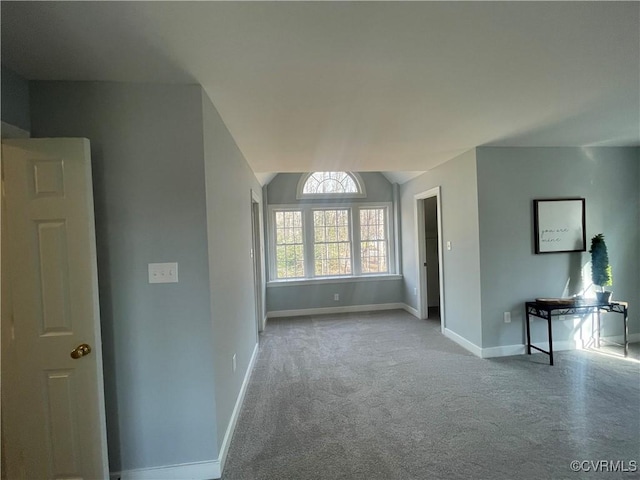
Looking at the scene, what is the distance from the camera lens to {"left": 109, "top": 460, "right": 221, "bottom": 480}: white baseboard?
1726mm

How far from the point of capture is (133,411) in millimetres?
1734

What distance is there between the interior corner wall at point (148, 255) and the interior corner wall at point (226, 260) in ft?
0.31

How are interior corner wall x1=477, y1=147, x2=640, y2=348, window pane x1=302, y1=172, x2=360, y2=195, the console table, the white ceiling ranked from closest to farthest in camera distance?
the white ceiling, the console table, interior corner wall x1=477, y1=147, x2=640, y2=348, window pane x1=302, y1=172, x2=360, y2=195

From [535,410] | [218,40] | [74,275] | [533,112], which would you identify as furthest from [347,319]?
[218,40]

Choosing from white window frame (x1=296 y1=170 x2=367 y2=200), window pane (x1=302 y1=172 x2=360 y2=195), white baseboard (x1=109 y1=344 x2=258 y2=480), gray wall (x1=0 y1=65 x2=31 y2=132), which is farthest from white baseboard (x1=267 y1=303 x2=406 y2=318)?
gray wall (x1=0 y1=65 x2=31 y2=132)

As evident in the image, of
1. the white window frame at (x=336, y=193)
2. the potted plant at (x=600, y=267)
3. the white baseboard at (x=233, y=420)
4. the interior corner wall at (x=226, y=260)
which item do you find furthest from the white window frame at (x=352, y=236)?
the potted plant at (x=600, y=267)

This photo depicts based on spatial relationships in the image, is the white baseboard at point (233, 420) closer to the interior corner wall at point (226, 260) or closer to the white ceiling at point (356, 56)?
the interior corner wall at point (226, 260)

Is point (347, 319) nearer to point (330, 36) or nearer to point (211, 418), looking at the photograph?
point (211, 418)

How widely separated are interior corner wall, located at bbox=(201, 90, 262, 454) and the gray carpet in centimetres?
37

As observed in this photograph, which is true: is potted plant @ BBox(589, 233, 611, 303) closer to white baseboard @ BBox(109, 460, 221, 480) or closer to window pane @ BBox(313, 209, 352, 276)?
window pane @ BBox(313, 209, 352, 276)

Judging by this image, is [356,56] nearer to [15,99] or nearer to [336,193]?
[15,99]

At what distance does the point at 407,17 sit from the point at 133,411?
2490 millimetres

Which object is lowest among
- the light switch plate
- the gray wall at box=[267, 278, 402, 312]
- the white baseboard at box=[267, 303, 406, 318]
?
the white baseboard at box=[267, 303, 406, 318]

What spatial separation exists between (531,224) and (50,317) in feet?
14.1
